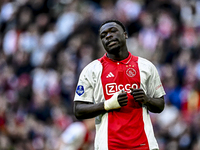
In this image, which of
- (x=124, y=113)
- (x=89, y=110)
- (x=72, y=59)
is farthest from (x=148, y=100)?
(x=72, y=59)

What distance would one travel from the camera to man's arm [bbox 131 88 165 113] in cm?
434

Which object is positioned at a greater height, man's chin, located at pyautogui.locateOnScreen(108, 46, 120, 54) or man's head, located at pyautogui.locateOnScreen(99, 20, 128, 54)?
man's head, located at pyautogui.locateOnScreen(99, 20, 128, 54)

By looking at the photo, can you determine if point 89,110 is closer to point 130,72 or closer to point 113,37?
point 130,72

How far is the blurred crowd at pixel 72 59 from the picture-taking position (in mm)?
9492

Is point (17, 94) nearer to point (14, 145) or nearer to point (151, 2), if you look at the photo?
point (14, 145)

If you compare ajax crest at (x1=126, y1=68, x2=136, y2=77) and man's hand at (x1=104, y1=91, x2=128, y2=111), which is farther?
ajax crest at (x1=126, y1=68, x2=136, y2=77)

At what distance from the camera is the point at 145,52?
440 inches

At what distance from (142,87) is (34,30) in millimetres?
9235

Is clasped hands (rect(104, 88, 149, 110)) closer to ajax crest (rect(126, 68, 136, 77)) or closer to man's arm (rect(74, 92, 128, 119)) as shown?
man's arm (rect(74, 92, 128, 119))

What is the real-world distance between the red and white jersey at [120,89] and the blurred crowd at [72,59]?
13.6 ft

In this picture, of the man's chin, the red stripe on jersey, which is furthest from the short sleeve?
the man's chin

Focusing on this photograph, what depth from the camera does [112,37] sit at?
181 inches

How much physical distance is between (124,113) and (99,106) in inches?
10.6

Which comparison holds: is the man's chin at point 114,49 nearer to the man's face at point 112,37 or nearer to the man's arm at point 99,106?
the man's face at point 112,37
